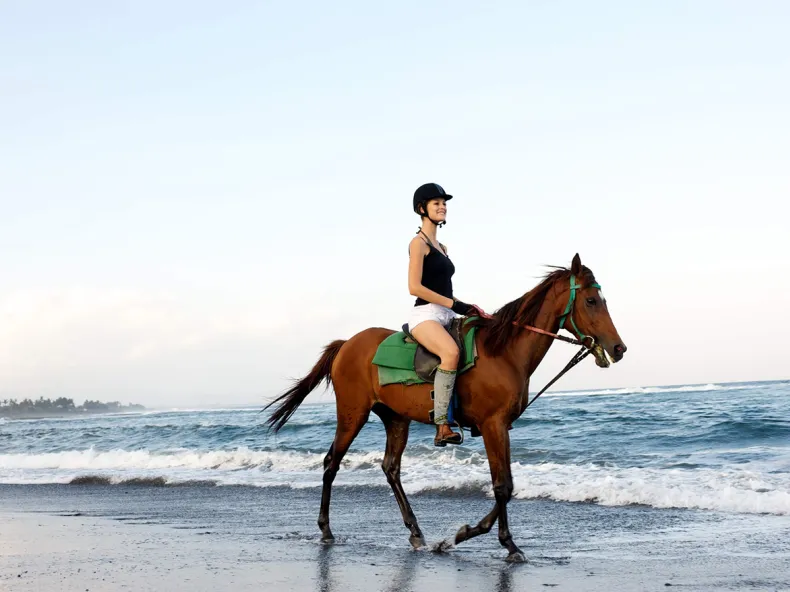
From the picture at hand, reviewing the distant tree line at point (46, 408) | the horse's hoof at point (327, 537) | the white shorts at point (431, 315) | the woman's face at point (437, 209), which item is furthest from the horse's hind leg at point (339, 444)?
the distant tree line at point (46, 408)

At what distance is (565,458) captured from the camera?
1328 centimetres

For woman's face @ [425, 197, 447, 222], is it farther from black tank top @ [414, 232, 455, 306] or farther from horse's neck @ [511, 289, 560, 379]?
horse's neck @ [511, 289, 560, 379]

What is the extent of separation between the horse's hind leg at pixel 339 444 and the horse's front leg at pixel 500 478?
4.42 feet

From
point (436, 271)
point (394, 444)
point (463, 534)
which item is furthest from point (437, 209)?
point (463, 534)

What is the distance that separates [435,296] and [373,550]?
2.03 metres

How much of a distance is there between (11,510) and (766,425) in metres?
13.7

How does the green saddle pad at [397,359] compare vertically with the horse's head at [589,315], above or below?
below

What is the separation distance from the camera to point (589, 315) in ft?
18.8

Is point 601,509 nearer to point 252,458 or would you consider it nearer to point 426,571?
point 426,571

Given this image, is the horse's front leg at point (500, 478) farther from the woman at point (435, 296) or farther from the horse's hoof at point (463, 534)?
the woman at point (435, 296)

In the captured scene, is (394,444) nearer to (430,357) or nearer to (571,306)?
(430,357)

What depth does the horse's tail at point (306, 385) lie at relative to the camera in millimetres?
7355

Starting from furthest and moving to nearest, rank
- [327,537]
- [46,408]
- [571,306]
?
1. [46,408]
2. [327,537]
3. [571,306]

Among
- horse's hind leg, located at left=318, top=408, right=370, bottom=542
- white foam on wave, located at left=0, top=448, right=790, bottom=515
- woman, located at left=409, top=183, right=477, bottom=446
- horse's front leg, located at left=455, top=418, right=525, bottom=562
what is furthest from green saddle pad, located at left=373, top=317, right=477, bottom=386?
white foam on wave, located at left=0, top=448, right=790, bottom=515
